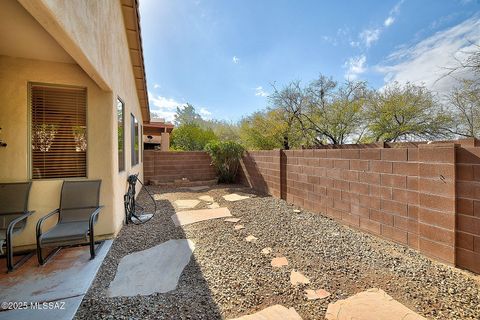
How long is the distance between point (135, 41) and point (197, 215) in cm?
456

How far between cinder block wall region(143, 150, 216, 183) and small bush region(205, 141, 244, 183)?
1.95 ft

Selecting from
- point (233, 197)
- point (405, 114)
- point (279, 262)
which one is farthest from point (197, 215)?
point (405, 114)

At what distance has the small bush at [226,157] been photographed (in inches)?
352

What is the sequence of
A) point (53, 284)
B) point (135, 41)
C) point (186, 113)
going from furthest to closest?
point (186, 113)
point (135, 41)
point (53, 284)

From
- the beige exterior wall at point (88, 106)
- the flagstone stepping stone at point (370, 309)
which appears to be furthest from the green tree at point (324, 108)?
the flagstone stepping stone at point (370, 309)

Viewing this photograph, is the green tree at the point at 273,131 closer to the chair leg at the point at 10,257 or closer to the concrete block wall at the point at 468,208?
the concrete block wall at the point at 468,208

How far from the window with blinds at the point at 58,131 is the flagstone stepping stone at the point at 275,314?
329 centimetres

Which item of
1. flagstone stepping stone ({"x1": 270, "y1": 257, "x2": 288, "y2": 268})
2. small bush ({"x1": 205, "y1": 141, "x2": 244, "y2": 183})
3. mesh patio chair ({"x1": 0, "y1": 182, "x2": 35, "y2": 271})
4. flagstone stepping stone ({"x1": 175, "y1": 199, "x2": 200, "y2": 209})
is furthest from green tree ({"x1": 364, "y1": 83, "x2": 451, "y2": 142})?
mesh patio chair ({"x1": 0, "y1": 182, "x2": 35, "y2": 271})

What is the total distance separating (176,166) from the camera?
31.1 feet

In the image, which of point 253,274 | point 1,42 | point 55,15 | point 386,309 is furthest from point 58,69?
point 386,309

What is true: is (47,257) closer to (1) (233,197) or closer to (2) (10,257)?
(2) (10,257)

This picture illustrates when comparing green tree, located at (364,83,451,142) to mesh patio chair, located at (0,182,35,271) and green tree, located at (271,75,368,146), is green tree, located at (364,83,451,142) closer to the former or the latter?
green tree, located at (271,75,368,146)

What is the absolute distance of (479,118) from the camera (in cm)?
747

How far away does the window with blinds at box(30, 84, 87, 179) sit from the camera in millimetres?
3238
